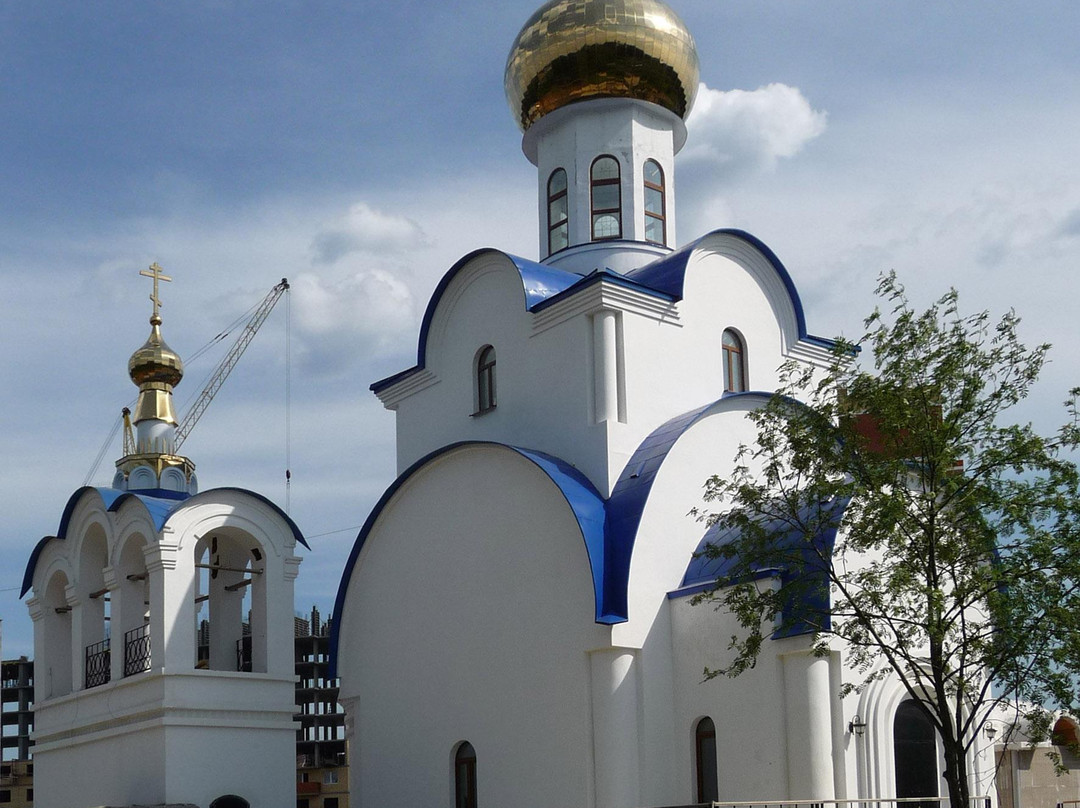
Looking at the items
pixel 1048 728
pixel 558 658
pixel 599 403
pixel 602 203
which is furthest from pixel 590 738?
pixel 602 203

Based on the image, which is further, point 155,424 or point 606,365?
point 155,424

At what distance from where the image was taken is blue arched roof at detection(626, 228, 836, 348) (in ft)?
48.2

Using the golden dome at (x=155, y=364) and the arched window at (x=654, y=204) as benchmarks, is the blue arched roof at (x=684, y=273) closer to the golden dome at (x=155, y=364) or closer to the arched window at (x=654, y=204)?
the arched window at (x=654, y=204)

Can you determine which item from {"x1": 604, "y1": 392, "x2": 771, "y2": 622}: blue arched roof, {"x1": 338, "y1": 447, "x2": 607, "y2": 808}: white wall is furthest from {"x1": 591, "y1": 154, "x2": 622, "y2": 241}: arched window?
{"x1": 338, "y1": 447, "x2": 607, "y2": 808}: white wall

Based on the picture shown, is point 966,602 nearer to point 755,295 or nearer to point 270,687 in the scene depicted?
point 755,295

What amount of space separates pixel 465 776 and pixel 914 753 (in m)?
4.41

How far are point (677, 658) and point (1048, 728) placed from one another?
377 centimetres

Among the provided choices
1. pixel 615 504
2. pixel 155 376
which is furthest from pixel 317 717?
pixel 615 504

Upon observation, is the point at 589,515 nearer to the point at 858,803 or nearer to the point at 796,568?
the point at 796,568

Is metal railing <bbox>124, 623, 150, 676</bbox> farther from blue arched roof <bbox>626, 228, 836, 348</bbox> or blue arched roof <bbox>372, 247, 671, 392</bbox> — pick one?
blue arched roof <bbox>626, 228, 836, 348</bbox>

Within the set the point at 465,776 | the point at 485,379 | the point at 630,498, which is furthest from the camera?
the point at 485,379

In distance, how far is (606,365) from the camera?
13961mm

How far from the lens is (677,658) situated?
1288cm

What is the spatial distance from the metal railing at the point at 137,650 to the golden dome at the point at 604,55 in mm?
7613
